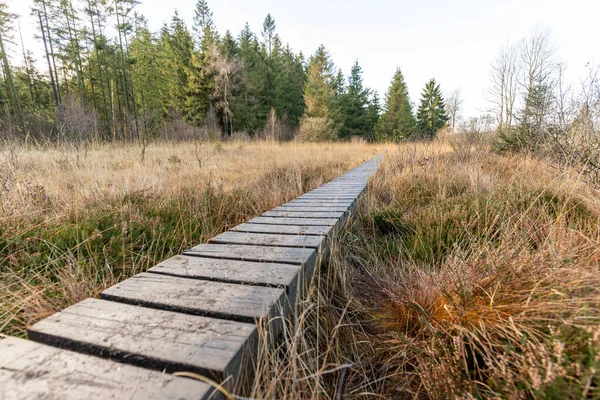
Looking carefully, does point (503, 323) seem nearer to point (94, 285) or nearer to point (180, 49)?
point (94, 285)

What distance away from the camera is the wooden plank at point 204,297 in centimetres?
92

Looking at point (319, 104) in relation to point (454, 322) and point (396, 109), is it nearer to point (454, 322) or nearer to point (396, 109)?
point (396, 109)

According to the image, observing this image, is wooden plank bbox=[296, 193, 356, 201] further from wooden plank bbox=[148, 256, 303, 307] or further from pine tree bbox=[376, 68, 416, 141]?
pine tree bbox=[376, 68, 416, 141]

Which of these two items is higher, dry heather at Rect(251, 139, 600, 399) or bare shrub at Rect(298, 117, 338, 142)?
bare shrub at Rect(298, 117, 338, 142)

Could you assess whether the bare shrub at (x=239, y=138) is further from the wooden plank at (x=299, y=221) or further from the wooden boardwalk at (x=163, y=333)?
the wooden boardwalk at (x=163, y=333)

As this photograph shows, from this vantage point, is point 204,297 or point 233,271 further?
point 233,271

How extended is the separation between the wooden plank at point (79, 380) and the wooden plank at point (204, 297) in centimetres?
27

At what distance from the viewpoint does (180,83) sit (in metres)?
24.7

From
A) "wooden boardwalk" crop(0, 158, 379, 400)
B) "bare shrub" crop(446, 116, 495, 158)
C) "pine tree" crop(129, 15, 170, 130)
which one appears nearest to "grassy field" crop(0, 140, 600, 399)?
"wooden boardwalk" crop(0, 158, 379, 400)

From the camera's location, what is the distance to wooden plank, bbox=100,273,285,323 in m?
0.92

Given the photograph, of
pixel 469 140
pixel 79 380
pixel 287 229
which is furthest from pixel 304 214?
pixel 469 140

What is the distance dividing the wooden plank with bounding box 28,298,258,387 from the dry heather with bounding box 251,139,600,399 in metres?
0.11

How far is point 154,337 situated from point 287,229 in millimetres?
1239

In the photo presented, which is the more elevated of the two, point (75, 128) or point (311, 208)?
point (75, 128)
